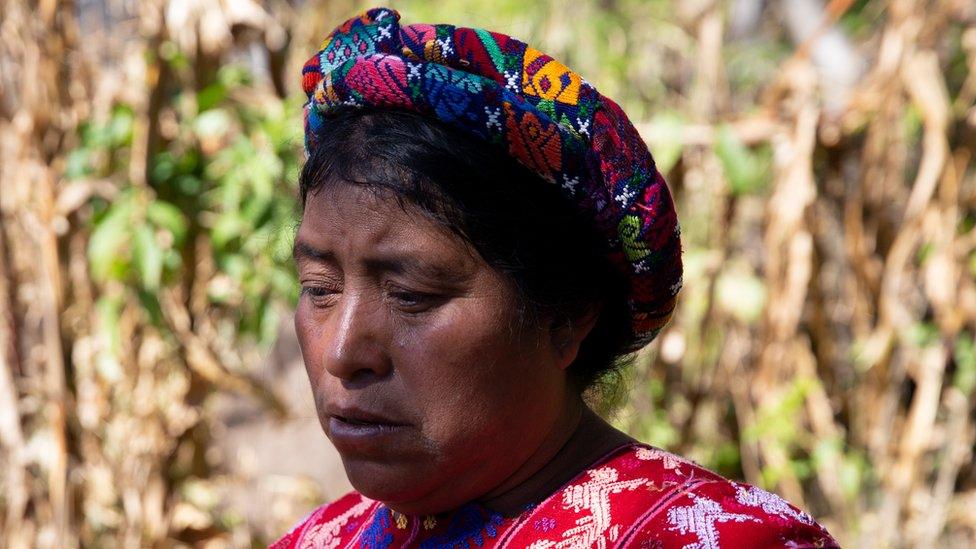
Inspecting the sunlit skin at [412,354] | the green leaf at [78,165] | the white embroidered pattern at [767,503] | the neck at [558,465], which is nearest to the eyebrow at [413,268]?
the sunlit skin at [412,354]

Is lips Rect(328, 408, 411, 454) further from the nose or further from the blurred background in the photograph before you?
the blurred background

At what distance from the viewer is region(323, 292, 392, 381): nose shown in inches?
47.1

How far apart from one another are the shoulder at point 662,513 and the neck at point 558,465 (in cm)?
3

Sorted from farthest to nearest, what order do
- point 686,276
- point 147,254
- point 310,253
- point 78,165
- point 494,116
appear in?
point 686,276 < point 78,165 < point 147,254 < point 310,253 < point 494,116

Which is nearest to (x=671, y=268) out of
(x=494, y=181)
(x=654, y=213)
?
(x=654, y=213)

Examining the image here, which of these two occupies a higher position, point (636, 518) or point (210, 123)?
point (210, 123)

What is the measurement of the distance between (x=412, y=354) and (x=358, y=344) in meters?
0.06

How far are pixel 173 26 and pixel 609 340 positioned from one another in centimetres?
204

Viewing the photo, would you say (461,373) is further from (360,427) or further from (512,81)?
(512,81)

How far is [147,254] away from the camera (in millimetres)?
2797

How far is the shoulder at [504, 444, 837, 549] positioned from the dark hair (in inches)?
7.7

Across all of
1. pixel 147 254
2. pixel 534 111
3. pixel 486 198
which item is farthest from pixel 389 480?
pixel 147 254

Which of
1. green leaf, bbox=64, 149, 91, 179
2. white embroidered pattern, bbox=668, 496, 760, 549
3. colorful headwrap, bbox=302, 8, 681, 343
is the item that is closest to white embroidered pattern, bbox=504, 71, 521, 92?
colorful headwrap, bbox=302, 8, 681, 343

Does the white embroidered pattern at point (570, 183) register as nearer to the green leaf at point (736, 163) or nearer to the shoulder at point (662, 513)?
the shoulder at point (662, 513)
